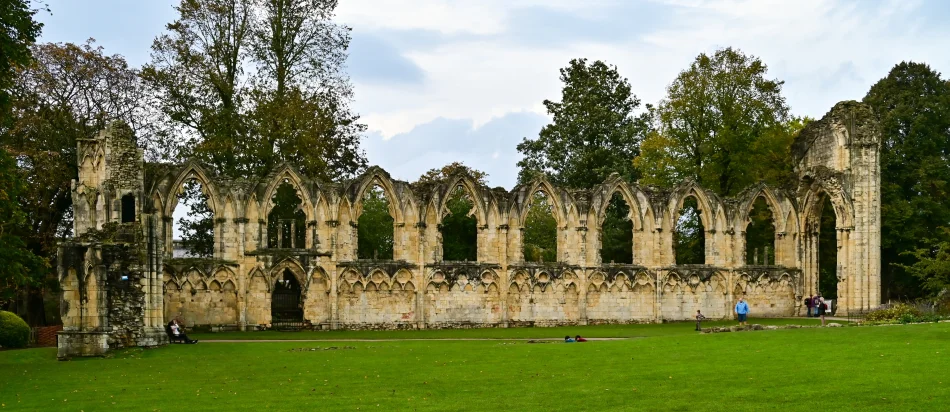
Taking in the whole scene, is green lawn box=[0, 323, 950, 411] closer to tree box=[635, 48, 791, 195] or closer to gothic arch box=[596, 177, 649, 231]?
gothic arch box=[596, 177, 649, 231]

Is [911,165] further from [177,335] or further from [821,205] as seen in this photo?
[177,335]

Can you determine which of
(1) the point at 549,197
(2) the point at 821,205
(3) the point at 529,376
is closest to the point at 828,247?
(2) the point at 821,205

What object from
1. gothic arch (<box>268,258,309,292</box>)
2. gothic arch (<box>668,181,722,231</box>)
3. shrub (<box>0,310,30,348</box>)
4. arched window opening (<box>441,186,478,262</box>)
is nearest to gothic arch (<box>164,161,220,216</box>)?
gothic arch (<box>268,258,309,292</box>)

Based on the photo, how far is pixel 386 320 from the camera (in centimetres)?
3816

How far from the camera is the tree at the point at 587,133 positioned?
57.3m

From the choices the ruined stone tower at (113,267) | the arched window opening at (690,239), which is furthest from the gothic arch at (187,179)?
the arched window opening at (690,239)

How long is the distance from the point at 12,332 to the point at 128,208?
699 centimetres

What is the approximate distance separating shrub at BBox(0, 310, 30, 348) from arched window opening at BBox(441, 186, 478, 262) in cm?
2440

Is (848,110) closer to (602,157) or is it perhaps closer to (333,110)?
(602,157)

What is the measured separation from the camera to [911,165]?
164ft

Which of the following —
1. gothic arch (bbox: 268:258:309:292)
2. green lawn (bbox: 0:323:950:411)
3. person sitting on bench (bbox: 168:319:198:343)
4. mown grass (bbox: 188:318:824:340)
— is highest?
gothic arch (bbox: 268:258:309:292)

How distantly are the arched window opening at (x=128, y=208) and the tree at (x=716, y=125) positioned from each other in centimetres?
2938

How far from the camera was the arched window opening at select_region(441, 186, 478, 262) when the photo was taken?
180 feet

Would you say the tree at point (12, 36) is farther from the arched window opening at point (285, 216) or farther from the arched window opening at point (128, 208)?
the arched window opening at point (285, 216)
